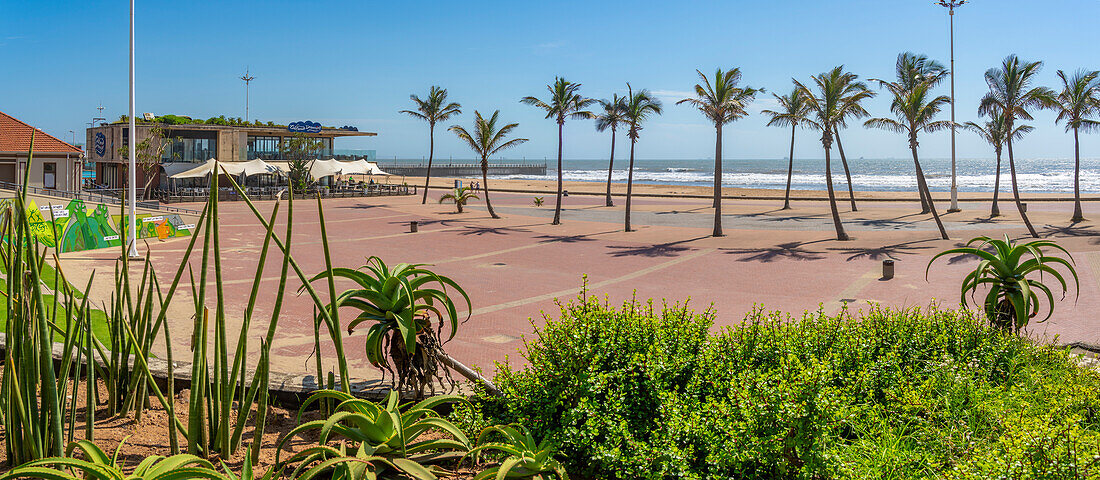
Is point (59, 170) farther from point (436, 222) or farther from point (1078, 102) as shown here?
point (1078, 102)

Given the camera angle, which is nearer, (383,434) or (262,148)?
(383,434)

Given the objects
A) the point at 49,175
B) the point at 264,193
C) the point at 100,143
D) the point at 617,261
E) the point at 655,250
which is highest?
the point at 100,143

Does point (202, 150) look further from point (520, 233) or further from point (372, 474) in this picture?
point (372, 474)

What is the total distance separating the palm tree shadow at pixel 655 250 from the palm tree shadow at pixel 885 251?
4743mm

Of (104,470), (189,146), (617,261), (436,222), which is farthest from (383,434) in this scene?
(189,146)

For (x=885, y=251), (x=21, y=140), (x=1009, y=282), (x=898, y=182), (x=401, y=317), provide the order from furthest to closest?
(x=898, y=182), (x=21, y=140), (x=885, y=251), (x=1009, y=282), (x=401, y=317)

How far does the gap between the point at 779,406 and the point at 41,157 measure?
144 feet

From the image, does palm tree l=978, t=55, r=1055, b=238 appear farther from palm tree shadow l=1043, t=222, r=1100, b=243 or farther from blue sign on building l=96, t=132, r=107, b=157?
blue sign on building l=96, t=132, r=107, b=157

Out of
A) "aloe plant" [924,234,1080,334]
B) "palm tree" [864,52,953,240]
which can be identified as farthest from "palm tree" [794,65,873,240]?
"aloe plant" [924,234,1080,334]

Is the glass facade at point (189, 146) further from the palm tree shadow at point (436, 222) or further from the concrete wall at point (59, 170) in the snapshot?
the palm tree shadow at point (436, 222)

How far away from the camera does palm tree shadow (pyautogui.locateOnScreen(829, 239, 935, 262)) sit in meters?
21.0

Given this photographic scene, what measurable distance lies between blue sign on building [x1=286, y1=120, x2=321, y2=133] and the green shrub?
168 ft

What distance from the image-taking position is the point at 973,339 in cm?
620

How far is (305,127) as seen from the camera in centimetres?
5284
